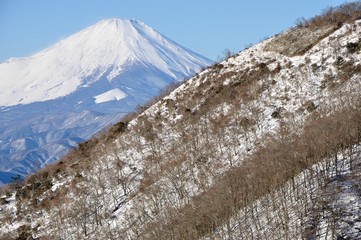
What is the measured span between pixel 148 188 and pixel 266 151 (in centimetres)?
1011

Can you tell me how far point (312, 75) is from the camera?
3697 centimetres

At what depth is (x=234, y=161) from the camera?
2961 centimetres

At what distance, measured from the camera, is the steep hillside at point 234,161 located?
696 inches

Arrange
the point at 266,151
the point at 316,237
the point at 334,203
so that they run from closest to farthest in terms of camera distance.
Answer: the point at 316,237 → the point at 334,203 → the point at 266,151

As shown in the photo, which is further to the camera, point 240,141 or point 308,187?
point 240,141

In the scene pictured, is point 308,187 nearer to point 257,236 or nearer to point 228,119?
point 257,236

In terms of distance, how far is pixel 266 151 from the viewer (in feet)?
72.5

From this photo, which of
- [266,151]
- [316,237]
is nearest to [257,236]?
[316,237]

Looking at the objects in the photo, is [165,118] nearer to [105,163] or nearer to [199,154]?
[105,163]

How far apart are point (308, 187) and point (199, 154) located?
15.0 m

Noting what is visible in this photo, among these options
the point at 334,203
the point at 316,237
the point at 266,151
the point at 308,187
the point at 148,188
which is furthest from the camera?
the point at 148,188

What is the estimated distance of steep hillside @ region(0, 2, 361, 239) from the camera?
17.7 m

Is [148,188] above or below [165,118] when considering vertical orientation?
below

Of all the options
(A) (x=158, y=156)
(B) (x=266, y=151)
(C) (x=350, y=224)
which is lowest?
(C) (x=350, y=224)
